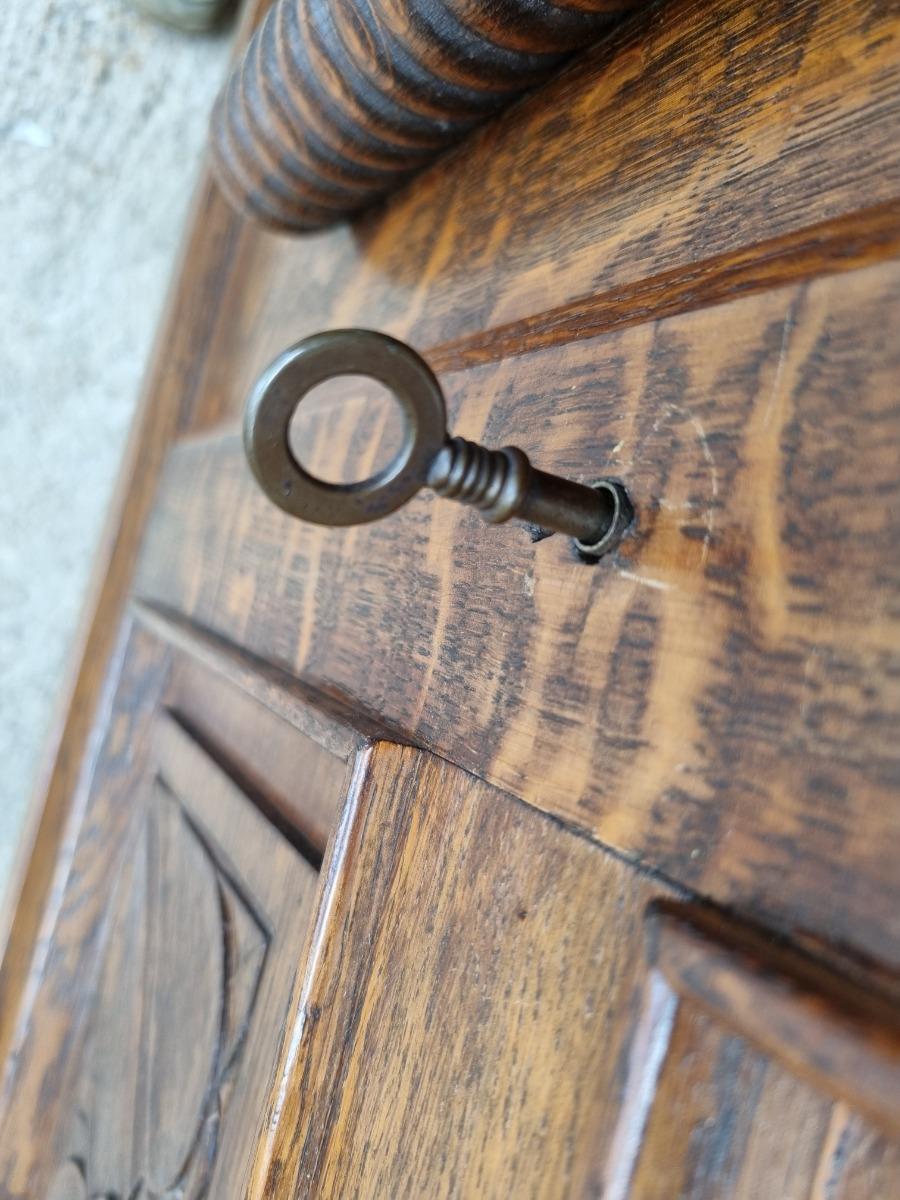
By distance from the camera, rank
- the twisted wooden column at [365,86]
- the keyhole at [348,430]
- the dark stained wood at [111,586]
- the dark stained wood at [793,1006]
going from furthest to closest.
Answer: the dark stained wood at [111,586]
the keyhole at [348,430]
the twisted wooden column at [365,86]
the dark stained wood at [793,1006]

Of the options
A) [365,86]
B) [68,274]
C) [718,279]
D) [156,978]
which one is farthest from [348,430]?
[68,274]

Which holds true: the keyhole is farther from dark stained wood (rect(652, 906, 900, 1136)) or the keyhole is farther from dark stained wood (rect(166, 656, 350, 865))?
dark stained wood (rect(652, 906, 900, 1136))

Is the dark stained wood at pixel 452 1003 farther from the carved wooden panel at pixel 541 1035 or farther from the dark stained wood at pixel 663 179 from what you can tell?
the dark stained wood at pixel 663 179

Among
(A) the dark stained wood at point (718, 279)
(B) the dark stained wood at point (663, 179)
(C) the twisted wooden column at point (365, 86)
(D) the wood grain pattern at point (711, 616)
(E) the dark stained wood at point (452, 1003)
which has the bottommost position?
(E) the dark stained wood at point (452, 1003)

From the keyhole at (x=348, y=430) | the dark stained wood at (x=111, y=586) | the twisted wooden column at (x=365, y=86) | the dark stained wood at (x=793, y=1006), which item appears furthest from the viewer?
the dark stained wood at (x=111, y=586)

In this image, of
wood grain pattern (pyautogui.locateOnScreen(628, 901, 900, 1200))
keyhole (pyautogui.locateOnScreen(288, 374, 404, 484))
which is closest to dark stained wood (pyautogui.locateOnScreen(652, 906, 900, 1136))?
wood grain pattern (pyautogui.locateOnScreen(628, 901, 900, 1200))

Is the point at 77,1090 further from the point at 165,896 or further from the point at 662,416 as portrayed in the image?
the point at 662,416

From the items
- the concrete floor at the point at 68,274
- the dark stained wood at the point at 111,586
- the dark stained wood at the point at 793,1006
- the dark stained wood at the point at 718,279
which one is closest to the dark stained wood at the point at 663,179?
the dark stained wood at the point at 718,279
